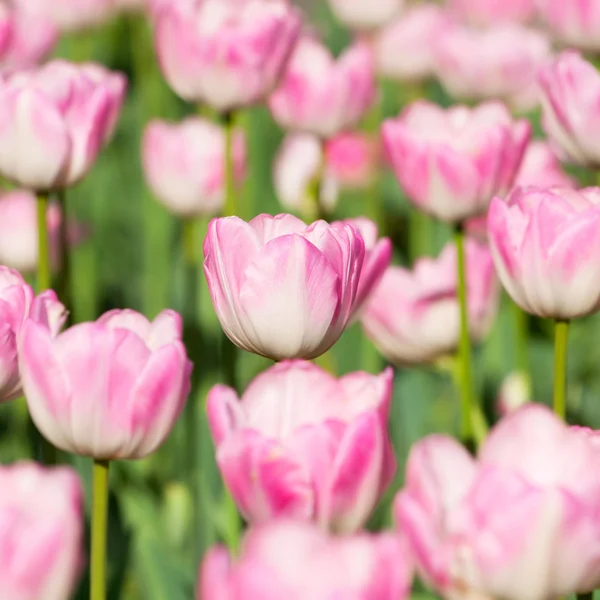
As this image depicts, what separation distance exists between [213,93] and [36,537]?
2.76 ft

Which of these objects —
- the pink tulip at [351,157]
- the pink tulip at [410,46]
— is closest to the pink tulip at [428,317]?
the pink tulip at [410,46]

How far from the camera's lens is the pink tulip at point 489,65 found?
1.86 m

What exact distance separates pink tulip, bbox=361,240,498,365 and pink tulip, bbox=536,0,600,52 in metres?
0.42

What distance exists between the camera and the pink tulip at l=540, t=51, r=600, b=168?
1122 millimetres

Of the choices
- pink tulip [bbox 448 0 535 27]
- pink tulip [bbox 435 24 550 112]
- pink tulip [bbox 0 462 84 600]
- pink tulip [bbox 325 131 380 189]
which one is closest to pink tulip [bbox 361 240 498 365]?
pink tulip [bbox 435 24 550 112]

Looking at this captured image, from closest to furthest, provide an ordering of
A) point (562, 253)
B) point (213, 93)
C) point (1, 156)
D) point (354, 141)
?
point (562, 253)
point (1, 156)
point (213, 93)
point (354, 141)

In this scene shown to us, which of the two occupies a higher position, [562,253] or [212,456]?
[562,253]

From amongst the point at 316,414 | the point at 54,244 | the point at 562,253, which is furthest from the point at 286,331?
the point at 54,244

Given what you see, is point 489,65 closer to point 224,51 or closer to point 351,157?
point 224,51

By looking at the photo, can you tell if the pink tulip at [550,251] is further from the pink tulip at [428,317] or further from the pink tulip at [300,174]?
the pink tulip at [300,174]

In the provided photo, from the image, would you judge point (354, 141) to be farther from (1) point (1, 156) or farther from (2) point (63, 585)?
(2) point (63, 585)

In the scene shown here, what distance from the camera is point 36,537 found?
1.93 ft

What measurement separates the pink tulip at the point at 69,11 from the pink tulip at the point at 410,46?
59 cm

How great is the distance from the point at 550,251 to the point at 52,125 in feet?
1.82
